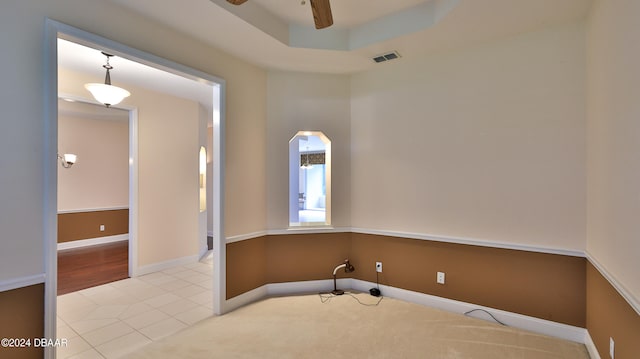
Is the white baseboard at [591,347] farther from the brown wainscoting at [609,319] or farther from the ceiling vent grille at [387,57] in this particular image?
the ceiling vent grille at [387,57]

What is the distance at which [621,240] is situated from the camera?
1.69 meters

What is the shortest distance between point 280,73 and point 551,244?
3.32m

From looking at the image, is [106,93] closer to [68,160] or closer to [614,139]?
[68,160]

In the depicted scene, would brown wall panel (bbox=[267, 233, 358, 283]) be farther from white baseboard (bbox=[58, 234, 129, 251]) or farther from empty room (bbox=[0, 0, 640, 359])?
white baseboard (bbox=[58, 234, 129, 251])

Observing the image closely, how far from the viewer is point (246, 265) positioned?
10.7 feet

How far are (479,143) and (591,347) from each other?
1866 mm

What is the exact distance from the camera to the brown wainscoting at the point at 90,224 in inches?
235

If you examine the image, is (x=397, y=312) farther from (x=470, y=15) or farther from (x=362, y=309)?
(x=470, y=15)

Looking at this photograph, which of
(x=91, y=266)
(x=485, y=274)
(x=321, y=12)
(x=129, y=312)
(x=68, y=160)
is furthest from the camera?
(x=68, y=160)

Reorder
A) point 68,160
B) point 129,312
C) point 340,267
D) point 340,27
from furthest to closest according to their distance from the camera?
point 68,160 → point 340,267 → point 129,312 → point 340,27

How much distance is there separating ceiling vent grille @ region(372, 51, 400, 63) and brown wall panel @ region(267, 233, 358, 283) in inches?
83.8

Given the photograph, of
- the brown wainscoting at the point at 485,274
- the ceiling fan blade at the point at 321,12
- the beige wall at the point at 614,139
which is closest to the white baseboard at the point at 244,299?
the brown wainscoting at the point at 485,274

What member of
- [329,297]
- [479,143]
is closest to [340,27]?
[479,143]

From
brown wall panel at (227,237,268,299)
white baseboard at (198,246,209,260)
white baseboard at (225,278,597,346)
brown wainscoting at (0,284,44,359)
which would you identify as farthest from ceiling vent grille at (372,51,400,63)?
white baseboard at (198,246,209,260)
